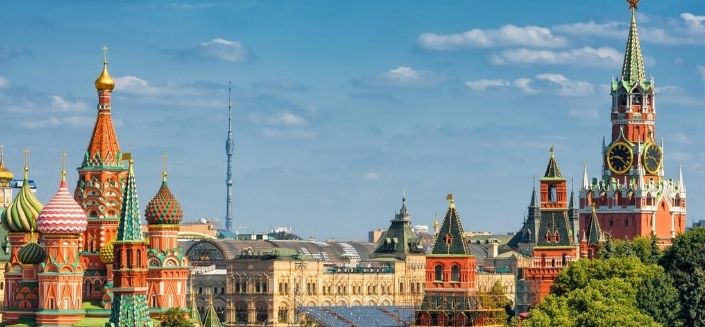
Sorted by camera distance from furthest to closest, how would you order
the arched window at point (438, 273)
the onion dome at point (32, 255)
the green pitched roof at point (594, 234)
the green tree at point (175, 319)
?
the green pitched roof at point (594, 234) < the onion dome at point (32, 255) < the arched window at point (438, 273) < the green tree at point (175, 319)

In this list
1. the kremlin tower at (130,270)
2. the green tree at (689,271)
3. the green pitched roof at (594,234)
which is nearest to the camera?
the kremlin tower at (130,270)

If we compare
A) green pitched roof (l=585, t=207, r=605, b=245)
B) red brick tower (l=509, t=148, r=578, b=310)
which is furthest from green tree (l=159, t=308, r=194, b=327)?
green pitched roof (l=585, t=207, r=605, b=245)

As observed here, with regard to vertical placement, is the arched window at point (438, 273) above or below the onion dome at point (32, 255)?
below

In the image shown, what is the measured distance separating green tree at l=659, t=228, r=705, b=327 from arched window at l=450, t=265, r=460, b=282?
1450cm

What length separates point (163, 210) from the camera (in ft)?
484

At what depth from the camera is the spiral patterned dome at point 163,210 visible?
483 ft

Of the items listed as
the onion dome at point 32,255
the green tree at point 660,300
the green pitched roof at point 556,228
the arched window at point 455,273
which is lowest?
the green tree at point 660,300

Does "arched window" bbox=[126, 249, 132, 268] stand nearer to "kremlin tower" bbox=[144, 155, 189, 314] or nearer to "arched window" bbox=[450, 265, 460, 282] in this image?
"kremlin tower" bbox=[144, 155, 189, 314]

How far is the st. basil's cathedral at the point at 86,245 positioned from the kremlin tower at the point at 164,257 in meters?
0.07

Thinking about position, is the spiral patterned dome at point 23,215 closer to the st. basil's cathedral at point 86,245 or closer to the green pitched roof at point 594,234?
the st. basil's cathedral at point 86,245

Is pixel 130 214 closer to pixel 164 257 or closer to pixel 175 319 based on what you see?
pixel 175 319

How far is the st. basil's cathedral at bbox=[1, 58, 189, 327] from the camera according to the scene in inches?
5477

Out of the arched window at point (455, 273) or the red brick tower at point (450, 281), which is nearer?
the red brick tower at point (450, 281)

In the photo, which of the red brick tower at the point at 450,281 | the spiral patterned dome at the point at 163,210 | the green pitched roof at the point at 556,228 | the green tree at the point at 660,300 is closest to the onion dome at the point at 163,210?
the spiral patterned dome at the point at 163,210
